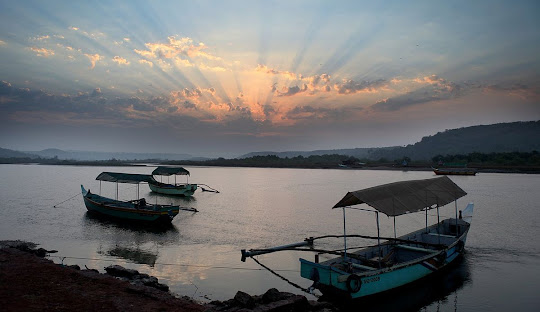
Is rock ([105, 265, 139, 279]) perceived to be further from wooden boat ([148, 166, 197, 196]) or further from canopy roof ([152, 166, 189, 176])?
canopy roof ([152, 166, 189, 176])

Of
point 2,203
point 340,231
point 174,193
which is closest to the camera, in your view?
point 340,231

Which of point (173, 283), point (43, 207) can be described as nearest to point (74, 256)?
point (173, 283)

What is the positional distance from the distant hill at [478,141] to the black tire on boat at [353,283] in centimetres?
16161

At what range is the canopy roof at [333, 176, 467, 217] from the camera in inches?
512

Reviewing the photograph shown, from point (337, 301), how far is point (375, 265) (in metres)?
2.10

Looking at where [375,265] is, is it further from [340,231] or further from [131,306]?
[340,231]

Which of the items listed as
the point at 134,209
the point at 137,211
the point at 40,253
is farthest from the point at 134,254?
the point at 134,209

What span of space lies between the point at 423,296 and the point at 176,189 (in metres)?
34.5

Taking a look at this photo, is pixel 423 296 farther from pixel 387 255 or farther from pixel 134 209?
pixel 134 209

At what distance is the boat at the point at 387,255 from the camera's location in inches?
446

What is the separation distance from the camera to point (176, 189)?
140 feet

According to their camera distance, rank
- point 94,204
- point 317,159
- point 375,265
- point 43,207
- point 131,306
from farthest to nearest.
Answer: point 317,159 → point 43,207 → point 94,204 → point 375,265 → point 131,306

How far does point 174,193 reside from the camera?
142ft

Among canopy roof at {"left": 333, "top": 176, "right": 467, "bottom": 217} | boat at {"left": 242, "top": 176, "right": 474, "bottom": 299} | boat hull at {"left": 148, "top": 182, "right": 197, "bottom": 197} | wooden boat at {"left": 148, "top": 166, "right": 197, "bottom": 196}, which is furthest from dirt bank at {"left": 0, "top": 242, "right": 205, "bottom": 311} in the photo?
boat hull at {"left": 148, "top": 182, "right": 197, "bottom": 197}
